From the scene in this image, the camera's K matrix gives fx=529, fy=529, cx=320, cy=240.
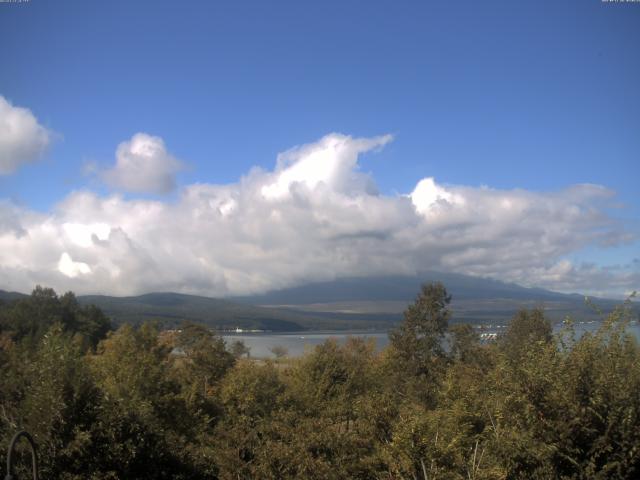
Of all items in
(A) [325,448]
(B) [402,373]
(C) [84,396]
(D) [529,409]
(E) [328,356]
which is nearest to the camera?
(D) [529,409]

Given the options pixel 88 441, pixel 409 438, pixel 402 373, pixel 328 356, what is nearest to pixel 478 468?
pixel 409 438

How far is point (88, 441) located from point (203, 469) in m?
4.50

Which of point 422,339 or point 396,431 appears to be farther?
point 422,339

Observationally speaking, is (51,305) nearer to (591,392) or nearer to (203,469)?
(203,469)

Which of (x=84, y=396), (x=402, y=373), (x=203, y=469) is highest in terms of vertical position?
(x=84, y=396)

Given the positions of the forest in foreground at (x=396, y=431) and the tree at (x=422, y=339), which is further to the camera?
the tree at (x=422, y=339)

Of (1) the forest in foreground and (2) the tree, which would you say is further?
(2) the tree

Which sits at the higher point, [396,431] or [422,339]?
[396,431]

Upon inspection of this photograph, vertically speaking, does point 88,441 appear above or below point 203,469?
above

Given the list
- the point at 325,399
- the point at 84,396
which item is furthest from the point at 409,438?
the point at 325,399

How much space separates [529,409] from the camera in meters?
11.9

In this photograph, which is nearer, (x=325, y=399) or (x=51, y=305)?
(x=325, y=399)

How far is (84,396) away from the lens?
14.4 m

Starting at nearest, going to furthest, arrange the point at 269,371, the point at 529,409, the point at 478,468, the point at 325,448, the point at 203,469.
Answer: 1. the point at 529,409
2. the point at 478,468
3. the point at 325,448
4. the point at 203,469
5. the point at 269,371
